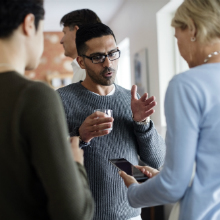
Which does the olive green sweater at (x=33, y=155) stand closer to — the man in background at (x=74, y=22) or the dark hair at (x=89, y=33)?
the dark hair at (x=89, y=33)

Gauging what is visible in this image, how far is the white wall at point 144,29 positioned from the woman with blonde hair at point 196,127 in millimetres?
2975

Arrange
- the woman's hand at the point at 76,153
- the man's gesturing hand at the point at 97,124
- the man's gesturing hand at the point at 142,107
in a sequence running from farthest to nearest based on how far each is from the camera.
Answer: the man's gesturing hand at the point at 142,107
the man's gesturing hand at the point at 97,124
the woman's hand at the point at 76,153

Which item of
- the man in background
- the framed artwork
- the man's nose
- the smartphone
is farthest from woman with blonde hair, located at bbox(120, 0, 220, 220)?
the framed artwork

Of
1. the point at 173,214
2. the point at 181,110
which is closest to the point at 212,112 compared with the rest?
the point at 181,110

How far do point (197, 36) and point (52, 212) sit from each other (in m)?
0.65

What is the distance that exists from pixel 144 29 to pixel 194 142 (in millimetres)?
3939

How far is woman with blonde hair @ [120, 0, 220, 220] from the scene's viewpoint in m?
0.91

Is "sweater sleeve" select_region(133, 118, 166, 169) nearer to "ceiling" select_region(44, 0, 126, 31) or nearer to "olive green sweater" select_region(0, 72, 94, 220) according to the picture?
"olive green sweater" select_region(0, 72, 94, 220)

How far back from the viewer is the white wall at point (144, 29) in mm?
4195

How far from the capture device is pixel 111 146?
5.10ft

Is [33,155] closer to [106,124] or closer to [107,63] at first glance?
[106,124]

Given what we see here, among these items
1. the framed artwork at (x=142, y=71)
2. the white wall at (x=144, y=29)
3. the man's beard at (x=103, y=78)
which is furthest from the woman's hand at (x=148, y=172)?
the framed artwork at (x=142, y=71)

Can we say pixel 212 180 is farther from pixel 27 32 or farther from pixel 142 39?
pixel 142 39

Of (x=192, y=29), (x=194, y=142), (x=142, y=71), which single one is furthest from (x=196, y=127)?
(x=142, y=71)
